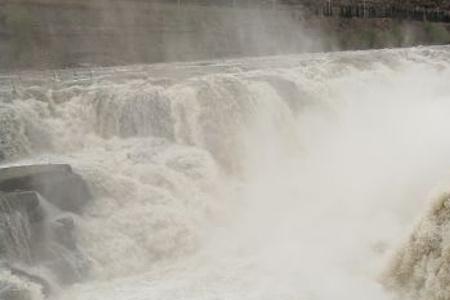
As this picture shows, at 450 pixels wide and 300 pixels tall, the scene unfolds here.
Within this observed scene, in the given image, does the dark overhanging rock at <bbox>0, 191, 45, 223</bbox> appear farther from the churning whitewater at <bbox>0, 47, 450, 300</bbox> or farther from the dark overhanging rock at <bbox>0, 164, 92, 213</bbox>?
the churning whitewater at <bbox>0, 47, 450, 300</bbox>

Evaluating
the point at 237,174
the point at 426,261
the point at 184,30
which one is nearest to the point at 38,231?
the point at 426,261

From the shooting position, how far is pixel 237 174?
48.7ft

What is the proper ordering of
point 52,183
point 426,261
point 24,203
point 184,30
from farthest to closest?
point 184,30 < point 52,183 < point 24,203 < point 426,261

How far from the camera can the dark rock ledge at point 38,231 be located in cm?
952

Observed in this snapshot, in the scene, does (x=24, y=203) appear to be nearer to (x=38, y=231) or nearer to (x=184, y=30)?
(x=38, y=231)

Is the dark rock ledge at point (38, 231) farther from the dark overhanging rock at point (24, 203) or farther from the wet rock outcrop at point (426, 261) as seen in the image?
the wet rock outcrop at point (426, 261)

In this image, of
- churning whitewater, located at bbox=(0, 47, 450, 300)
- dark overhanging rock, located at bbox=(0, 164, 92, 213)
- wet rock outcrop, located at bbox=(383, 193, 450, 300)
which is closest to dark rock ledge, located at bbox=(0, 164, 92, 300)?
dark overhanging rock, located at bbox=(0, 164, 92, 213)

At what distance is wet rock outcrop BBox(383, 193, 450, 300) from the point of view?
7.89 metres

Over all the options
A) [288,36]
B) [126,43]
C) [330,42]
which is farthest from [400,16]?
[126,43]

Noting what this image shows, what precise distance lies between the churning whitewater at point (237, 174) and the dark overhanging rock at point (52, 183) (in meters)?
0.33

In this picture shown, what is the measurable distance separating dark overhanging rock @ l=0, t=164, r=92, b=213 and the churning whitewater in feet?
1.09

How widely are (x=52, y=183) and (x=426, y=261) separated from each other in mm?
5767

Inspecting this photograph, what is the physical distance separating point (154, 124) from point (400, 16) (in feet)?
113

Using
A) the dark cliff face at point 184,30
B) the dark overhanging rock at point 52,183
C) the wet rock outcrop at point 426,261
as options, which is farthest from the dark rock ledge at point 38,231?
the dark cliff face at point 184,30
